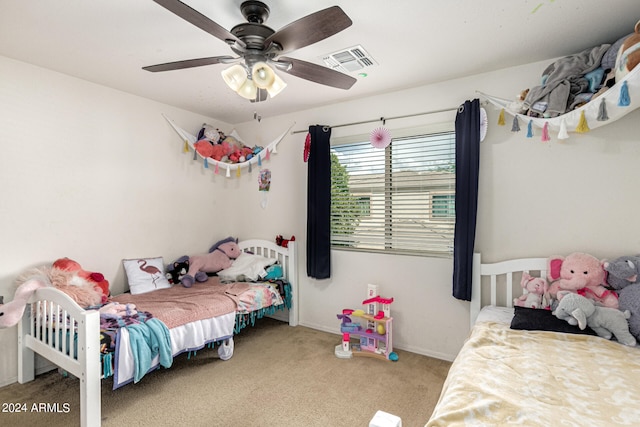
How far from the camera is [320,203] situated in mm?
3373

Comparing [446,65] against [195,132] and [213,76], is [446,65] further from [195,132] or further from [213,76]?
[195,132]

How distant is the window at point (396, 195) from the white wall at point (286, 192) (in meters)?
0.15

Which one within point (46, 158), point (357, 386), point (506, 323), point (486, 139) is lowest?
point (357, 386)

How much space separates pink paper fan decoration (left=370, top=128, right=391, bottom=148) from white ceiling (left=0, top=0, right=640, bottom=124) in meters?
0.43

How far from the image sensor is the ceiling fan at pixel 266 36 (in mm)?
1351

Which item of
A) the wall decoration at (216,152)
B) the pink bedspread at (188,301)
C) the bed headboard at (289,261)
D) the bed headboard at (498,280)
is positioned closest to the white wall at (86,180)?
the wall decoration at (216,152)

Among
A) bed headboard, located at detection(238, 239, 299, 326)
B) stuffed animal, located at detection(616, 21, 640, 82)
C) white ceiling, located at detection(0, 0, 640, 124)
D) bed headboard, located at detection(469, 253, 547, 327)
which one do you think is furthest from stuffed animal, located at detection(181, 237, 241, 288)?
stuffed animal, located at detection(616, 21, 640, 82)

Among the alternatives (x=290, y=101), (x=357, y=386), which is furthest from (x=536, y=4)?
(x=357, y=386)

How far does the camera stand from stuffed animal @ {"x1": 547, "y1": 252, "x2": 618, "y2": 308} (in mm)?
2039

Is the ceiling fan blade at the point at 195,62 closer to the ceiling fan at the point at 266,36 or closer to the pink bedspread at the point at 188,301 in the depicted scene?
the ceiling fan at the point at 266,36

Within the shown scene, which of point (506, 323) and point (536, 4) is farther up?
point (536, 4)

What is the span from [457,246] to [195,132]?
3069 millimetres

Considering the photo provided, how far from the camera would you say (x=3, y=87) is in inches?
93.8

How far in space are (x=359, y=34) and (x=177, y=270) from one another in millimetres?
2801
